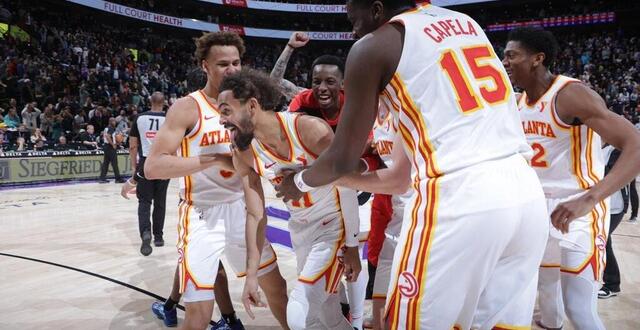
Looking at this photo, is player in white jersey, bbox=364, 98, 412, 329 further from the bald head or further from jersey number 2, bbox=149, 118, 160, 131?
the bald head

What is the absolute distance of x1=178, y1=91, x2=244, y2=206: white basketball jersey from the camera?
9.68 ft

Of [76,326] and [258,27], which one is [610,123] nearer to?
[76,326]

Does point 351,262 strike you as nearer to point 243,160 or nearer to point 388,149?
point 243,160

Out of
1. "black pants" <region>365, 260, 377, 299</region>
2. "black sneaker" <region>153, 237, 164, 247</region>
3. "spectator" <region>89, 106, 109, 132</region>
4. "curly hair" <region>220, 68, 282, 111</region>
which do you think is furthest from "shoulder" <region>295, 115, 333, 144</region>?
"spectator" <region>89, 106, 109, 132</region>

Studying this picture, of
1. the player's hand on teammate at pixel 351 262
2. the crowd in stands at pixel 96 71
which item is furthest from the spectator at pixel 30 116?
the player's hand on teammate at pixel 351 262

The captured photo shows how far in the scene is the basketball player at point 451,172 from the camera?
1.35 meters

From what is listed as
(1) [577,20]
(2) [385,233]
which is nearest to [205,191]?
(2) [385,233]

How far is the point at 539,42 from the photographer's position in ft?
8.24

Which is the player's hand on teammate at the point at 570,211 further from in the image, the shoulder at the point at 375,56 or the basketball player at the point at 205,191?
the basketball player at the point at 205,191

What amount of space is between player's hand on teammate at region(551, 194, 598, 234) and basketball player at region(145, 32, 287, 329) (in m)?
1.55

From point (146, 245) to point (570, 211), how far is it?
4.58 metres

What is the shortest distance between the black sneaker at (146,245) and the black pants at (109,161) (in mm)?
6437

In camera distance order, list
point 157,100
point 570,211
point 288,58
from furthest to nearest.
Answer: point 157,100 < point 288,58 < point 570,211

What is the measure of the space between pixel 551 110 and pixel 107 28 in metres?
23.6
